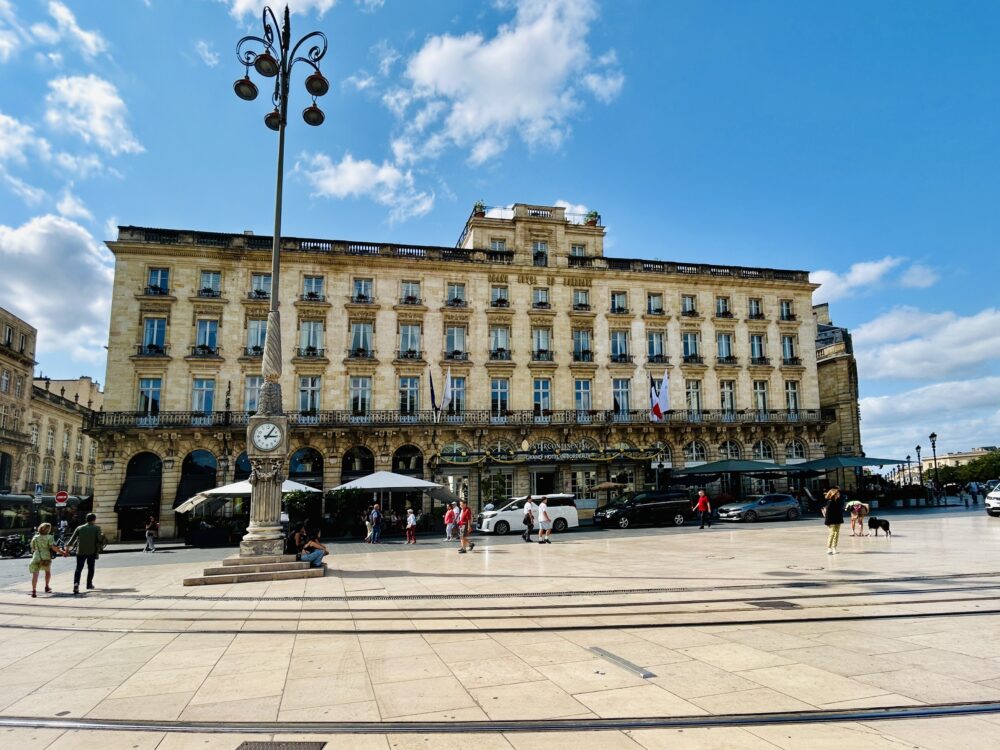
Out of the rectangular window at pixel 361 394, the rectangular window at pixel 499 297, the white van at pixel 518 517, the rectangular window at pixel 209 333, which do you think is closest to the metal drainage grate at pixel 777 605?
the white van at pixel 518 517

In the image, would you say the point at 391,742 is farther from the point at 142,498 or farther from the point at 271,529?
the point at 142,498

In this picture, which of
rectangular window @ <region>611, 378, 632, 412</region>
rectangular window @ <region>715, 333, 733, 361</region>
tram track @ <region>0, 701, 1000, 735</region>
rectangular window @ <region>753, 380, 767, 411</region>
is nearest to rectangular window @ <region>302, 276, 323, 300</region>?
rectangular window @ <region>611, 378, 632, 412</region>

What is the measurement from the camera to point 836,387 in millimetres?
47344

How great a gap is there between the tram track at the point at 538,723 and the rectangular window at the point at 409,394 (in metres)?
32.0

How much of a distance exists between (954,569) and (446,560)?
11.9m

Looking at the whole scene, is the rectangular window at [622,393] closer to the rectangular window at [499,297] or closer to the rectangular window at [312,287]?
the rectangular window at [499,297]

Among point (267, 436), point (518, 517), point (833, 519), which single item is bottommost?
point (518, 517)

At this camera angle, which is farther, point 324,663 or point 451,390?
point 451,390

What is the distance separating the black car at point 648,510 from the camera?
96.1 feet

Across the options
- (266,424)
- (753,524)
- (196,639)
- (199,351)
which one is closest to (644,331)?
(753,524)

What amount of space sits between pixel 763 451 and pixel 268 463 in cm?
3520

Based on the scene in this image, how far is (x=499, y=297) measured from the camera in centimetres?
3962

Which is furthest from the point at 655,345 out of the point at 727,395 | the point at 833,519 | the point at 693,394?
the point at 833,519

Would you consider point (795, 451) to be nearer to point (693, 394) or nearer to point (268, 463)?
point (693, 394)
